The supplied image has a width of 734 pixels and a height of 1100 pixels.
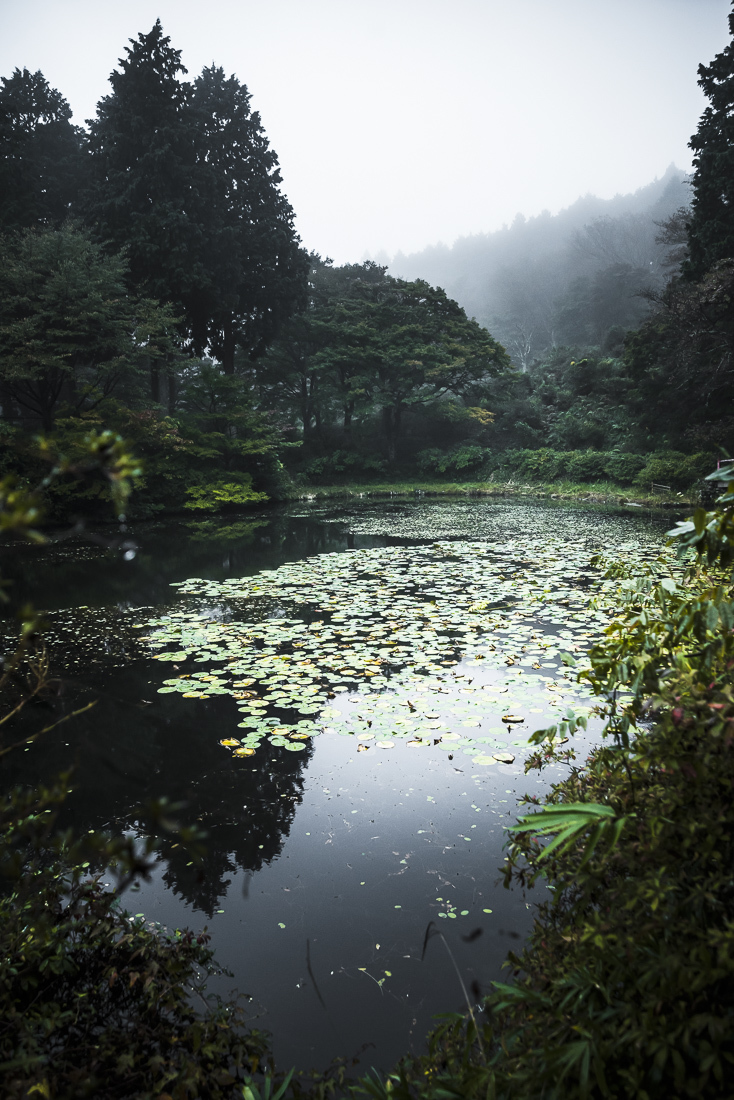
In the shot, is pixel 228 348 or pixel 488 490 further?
pixel 488 490

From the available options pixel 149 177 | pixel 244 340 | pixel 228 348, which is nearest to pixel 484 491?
pixel 244 340

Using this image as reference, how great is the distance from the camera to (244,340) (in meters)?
20.3

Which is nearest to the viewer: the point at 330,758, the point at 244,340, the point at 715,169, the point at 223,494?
the point at 330,758

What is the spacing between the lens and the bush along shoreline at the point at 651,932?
853 mm

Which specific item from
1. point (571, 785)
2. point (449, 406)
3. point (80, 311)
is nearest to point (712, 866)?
point (571, 785)

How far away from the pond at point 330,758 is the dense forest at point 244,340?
3784 mm

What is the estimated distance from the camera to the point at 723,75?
1455cm

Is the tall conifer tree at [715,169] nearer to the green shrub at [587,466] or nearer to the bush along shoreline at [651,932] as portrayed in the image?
the green shrub at [587,466]

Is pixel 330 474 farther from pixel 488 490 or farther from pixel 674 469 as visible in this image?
pixel 674 469

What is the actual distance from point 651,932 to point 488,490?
20.4 metres

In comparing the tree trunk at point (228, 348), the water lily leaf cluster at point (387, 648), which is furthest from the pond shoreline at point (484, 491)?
the water lily leaf cluster at point (387, 648)

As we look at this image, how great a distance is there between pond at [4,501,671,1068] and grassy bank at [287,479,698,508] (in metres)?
11.3

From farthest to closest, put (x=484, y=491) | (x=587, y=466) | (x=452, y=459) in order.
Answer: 1. (x=452, y=459)
2. (x=484, y=491)
3. (x=587, y=466)

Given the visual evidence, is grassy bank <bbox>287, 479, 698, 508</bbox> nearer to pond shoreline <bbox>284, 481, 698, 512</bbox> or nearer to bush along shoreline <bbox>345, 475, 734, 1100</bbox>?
pond shoreline <bbox>284, 481, 698, 512</bbox>
